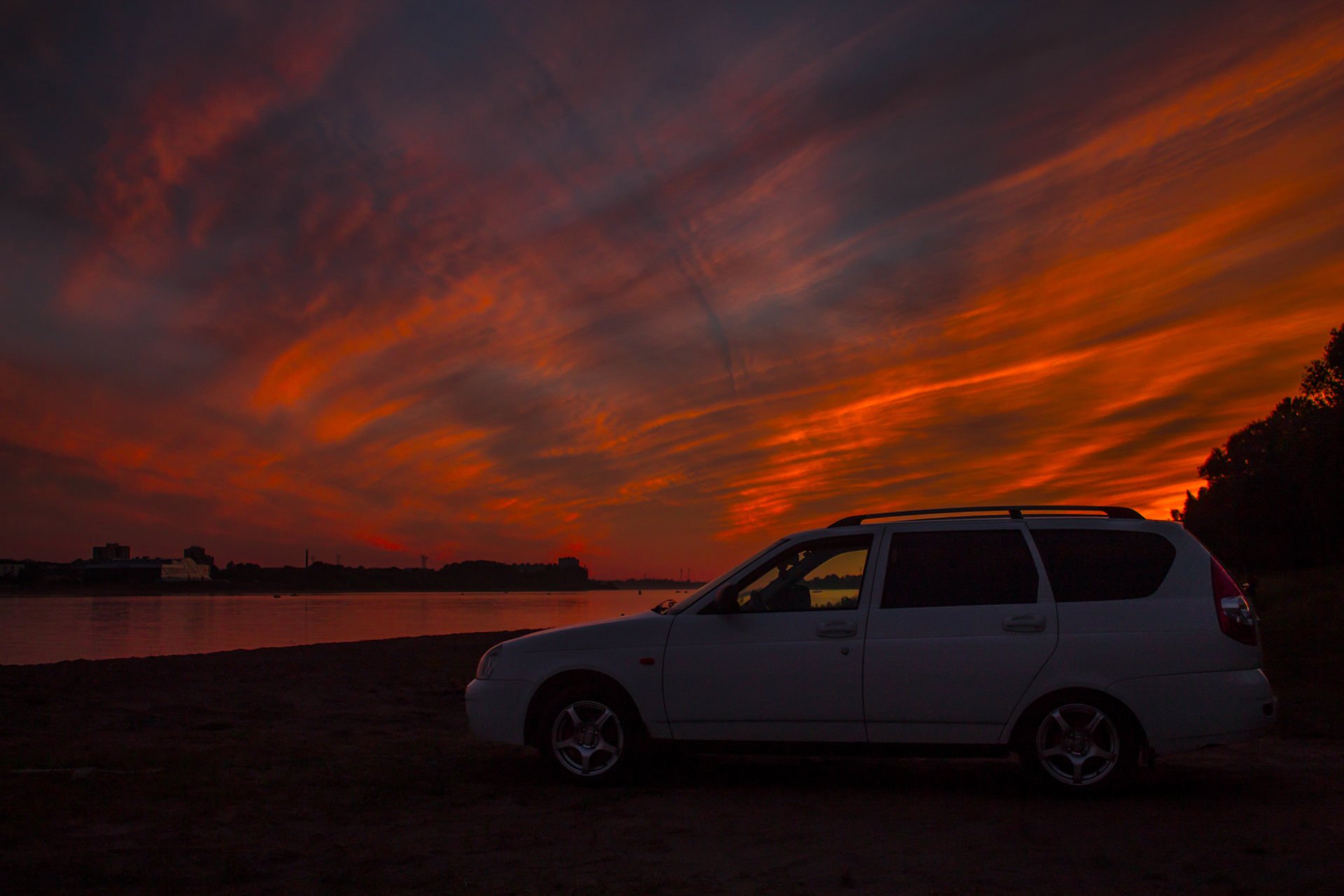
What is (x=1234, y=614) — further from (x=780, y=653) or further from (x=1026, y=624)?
(x=780, y=653)

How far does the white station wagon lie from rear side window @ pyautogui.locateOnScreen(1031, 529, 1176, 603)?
1 centimetres

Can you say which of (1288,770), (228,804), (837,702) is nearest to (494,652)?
(228,804)

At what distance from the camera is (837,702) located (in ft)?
21.6

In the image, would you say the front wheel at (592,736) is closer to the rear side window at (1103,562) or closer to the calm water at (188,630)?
the rear side window at (1103,562)

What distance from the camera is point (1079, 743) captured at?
21.1ft

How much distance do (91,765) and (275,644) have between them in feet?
84.9

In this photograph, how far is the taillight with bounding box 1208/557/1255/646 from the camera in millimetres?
6422

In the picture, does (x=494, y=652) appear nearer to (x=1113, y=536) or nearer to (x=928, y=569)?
(x=928, y=569)

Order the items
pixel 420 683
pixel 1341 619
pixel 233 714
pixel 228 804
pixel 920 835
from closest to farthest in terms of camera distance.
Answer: pixel 920 835 < pixel 228 804 < pixel 233 714 < pixel 420 683 < pixel 1341 619

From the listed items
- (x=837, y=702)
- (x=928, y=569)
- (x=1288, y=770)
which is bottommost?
(x=1288, y=770)

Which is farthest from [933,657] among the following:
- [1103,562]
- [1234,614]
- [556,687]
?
[556,687]

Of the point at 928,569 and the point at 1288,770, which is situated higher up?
the point at 928,569

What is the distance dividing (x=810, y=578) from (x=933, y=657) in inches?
38.7

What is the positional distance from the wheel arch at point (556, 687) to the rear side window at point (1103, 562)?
10.0 ft
